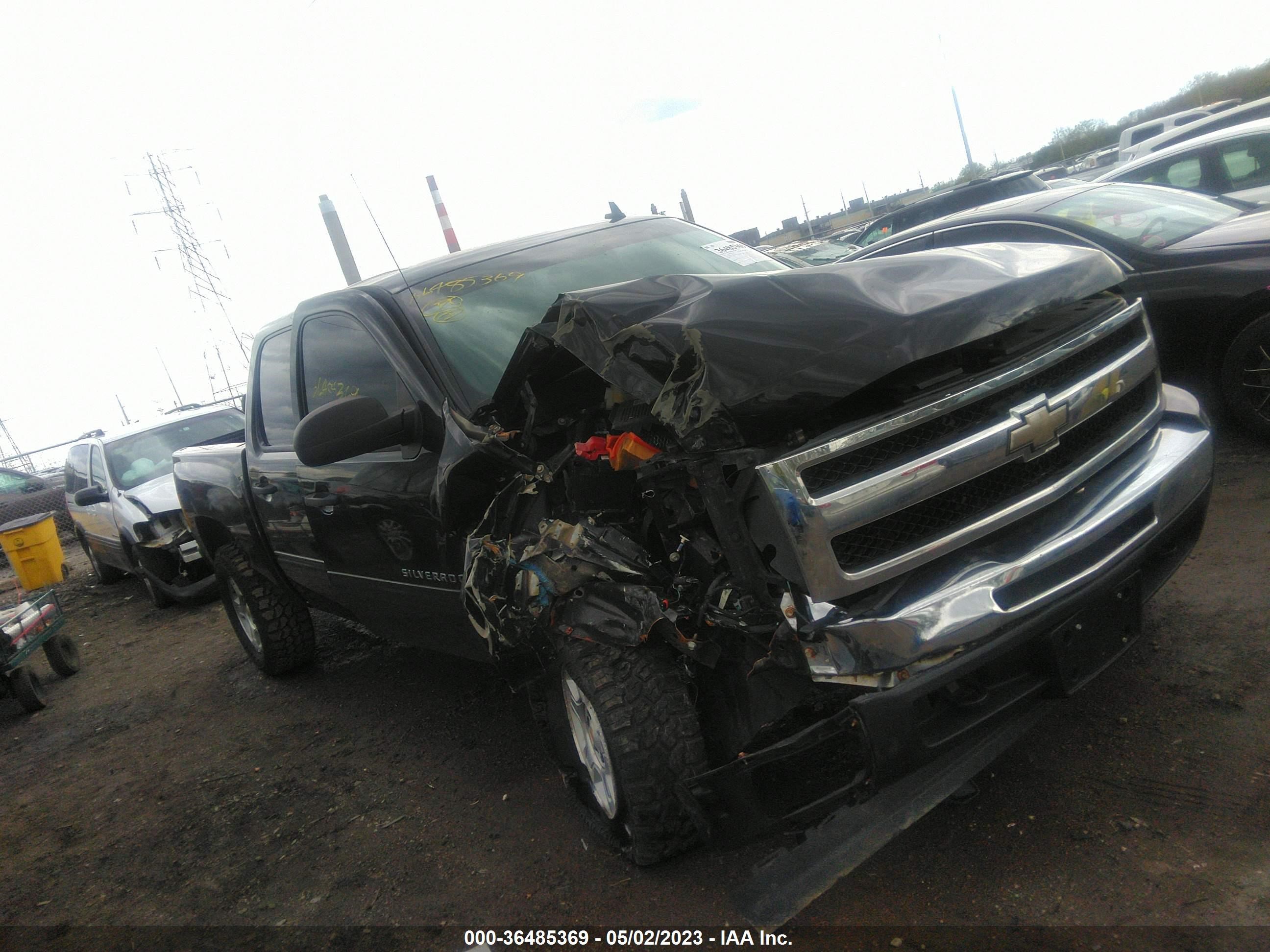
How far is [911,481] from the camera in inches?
77.8

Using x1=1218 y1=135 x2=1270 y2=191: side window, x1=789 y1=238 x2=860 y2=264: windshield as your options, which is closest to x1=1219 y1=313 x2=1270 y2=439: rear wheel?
x1=1218 y1=135 x2=1270 y2=191: side window

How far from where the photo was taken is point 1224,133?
22.9 feet

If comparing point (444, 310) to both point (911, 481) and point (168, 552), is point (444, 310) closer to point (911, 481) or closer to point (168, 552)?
point (911, 481)

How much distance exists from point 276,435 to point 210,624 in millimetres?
3839

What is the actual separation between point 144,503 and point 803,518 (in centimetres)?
784

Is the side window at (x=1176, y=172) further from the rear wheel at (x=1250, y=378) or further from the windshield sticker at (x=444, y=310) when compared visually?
the windshield sticker at (x=444, y=310)

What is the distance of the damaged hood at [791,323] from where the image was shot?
2.03 m

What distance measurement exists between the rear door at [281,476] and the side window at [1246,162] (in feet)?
23.4

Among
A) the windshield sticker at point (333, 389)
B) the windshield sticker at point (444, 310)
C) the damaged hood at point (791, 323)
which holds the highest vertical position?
the windshield sticker at point (444, 310)

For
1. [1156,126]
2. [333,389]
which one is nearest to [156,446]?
[333,389]

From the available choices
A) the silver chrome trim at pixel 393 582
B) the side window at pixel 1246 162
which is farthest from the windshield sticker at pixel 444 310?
the side window at pixel 1246 162

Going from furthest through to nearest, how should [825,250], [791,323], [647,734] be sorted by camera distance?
[825,250] → [647,734] → [791,323]

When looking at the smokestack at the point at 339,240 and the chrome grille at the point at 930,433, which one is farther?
the smokestack at the point at 339,240

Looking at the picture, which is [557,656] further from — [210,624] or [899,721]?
[210,624]
